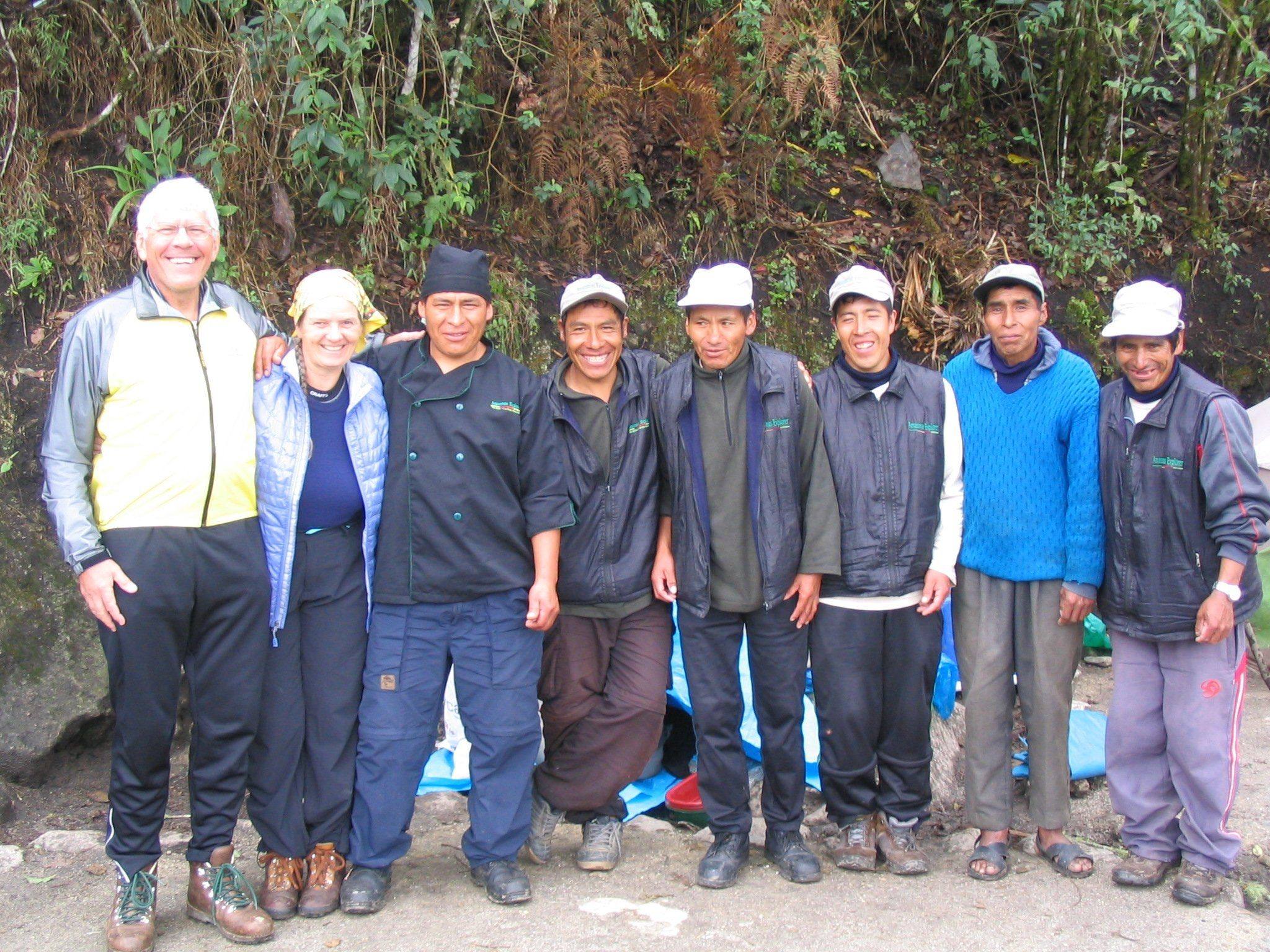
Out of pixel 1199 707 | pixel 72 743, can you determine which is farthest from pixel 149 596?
pixel 1199 707

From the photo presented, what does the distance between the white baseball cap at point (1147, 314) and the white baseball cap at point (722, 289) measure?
1.25m

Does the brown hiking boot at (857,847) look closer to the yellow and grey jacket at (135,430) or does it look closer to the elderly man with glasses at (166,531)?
the elderly man with glasses at (166,531)

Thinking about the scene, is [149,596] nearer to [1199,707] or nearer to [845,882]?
[845,882]

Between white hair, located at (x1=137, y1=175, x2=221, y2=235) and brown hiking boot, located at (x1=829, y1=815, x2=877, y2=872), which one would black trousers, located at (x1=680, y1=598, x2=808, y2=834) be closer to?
brown hiking boot, located at (x1=829, y1=815, x2=877, y2=872)

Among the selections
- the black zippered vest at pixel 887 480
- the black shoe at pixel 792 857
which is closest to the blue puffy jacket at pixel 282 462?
the black zippered vest at pixel 887 480

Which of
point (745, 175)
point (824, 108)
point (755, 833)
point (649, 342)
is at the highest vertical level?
point (824, 108)

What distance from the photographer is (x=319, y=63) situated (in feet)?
19.4

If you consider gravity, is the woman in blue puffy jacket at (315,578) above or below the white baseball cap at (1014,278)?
below

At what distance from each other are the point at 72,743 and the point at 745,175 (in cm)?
505

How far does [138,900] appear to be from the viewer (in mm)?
3361

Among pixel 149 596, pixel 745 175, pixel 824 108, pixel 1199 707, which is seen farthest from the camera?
pixel 824 108

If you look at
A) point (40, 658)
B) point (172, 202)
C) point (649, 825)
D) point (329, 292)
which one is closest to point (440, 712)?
point (649, 825)

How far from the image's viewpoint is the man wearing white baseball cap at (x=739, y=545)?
12.7ft

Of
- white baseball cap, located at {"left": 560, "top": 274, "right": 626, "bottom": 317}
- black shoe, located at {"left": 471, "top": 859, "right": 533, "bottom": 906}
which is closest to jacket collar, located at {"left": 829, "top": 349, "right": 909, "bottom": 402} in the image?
white baseball cap, located at {"left": 560, "top": 274, "right": 626, "bottom": 317}
